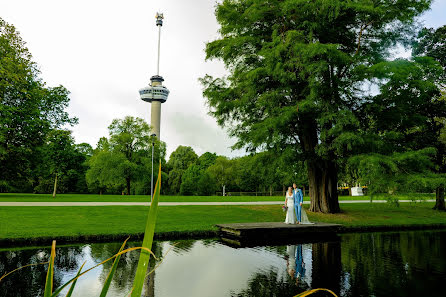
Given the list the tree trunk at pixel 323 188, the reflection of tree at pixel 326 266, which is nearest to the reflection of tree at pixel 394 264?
the reflection of tree at pixel 326 266

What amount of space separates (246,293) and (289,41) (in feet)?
44.2

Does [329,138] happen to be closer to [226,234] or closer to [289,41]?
[289,41]

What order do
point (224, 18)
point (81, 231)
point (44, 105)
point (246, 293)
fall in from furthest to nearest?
point (44, 105)
point (224, 18)
point (81, 231)
point (246, 293)

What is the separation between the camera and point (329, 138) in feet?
55.7

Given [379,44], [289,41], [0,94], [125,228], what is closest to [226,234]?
[125,228]

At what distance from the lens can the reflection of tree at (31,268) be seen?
6.41 meters

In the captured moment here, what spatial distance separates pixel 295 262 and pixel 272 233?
383cm

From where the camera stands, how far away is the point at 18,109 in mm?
22812

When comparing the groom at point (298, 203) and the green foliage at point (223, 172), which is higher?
the green foliage at point (223, 172)

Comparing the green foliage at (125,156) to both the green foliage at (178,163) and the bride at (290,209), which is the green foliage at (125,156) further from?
the bride at (290,209)

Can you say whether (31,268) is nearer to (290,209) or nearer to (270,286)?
(270,286)

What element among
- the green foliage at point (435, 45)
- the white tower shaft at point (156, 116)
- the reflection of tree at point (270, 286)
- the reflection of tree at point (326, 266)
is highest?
the white tower shaft at point (156, 116)

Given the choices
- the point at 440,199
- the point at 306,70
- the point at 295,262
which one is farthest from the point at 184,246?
the point at 440,199

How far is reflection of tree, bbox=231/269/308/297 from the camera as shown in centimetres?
634
